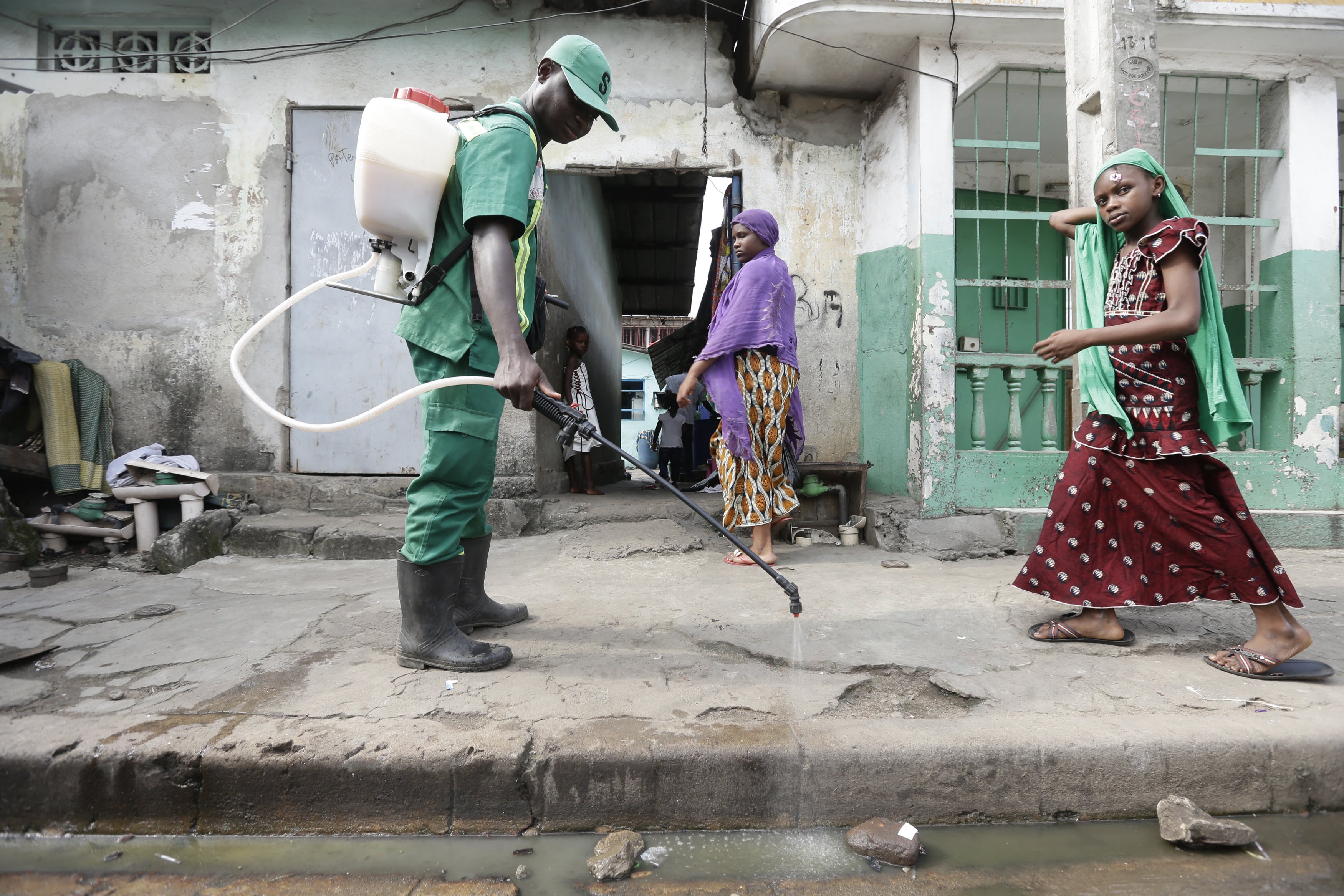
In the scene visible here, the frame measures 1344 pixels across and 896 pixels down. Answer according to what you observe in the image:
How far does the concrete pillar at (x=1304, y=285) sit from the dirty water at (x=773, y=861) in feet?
12.7

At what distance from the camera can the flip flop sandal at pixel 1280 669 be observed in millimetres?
2098

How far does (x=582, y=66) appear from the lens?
7.06ft

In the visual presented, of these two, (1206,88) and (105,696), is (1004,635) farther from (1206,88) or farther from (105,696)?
(1206,88)

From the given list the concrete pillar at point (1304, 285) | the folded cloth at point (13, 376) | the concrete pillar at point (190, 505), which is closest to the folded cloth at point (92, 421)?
the folded cloth at point (13, 376)

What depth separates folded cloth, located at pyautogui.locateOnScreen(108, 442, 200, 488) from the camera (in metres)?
4.44

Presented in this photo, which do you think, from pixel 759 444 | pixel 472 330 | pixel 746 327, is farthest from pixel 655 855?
pixel 746 327

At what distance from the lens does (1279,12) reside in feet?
14.1

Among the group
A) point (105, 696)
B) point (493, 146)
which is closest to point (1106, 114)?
point (493, 146)

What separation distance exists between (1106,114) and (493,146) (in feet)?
7.78

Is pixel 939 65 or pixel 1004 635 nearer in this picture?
pixel 1004 635

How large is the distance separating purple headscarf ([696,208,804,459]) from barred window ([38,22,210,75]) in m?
4.42

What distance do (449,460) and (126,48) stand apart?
18.0 ft

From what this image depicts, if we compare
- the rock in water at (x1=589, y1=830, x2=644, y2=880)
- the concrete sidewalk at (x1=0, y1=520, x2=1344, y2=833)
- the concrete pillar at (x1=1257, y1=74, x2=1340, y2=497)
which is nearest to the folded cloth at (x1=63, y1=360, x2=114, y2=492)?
A: the concrete sidewalk at (x1=0, y1=520, x2=1344, y2=833)

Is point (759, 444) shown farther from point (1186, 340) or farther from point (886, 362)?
point (1186, 340)
